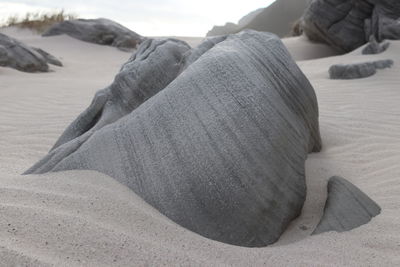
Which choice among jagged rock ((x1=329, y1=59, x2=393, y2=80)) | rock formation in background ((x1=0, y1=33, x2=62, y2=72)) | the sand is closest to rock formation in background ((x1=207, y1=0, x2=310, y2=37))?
rock formation in background ((x1=0, y1=33, x2=62, y2=72))

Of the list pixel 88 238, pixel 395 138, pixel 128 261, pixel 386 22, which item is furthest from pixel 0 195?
pixel 386 22

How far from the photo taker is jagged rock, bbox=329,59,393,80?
265 inches

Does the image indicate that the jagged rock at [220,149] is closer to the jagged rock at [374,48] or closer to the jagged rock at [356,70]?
the jagged rock at [356,70]

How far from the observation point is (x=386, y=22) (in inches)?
377

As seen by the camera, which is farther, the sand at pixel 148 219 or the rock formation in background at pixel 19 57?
the rock formation in background at pixel 19 57

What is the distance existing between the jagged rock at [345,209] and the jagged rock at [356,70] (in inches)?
189

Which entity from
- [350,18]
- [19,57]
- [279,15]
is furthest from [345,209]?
[279,15]

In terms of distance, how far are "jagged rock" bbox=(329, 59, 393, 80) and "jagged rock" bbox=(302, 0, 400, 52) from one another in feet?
10.5

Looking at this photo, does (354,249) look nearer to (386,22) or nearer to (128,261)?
(128,261)

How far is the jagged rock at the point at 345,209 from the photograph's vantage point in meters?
2.06

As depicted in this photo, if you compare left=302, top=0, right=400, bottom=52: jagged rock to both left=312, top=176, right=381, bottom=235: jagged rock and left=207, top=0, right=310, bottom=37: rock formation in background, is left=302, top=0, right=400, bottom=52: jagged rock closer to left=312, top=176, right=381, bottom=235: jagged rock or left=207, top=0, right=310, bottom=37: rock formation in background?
left=312, top=176, right=381, bottom=235: jagged rock

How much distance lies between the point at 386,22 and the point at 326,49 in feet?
7.37

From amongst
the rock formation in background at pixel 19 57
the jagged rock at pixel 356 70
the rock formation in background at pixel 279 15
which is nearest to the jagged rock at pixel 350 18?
the jagged rock at pixel 356 70

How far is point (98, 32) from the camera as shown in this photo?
1334cm
